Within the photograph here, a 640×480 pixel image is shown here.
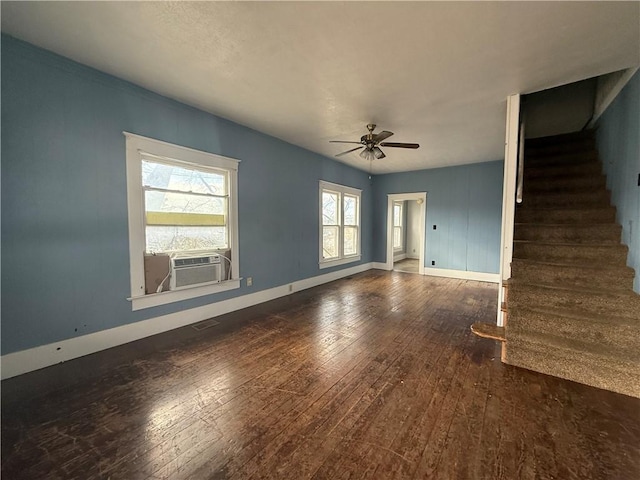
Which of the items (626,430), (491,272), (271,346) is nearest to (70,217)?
(271,346)

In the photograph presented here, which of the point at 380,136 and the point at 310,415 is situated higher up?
the point at 380,136

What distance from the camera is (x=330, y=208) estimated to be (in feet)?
19.8

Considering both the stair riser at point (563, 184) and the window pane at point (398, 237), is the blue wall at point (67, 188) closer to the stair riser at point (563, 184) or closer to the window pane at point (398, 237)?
the stair riser at point (563, 184)

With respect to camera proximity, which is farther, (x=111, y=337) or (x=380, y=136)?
(x=380, y=136)

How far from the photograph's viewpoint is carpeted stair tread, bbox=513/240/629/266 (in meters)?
2.72

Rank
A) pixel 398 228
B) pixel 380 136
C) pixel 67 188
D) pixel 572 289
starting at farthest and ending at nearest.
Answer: pixel 398 228
pixel 380 136
pixel 572 289
pixel 67 188

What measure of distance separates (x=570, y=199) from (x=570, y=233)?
0.65m

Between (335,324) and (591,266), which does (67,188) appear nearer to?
(335,324)

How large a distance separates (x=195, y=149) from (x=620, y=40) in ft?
13.9

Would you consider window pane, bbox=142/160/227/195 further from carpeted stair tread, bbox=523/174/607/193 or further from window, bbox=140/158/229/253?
Answer: carpeted stair tread, bbox=523/174/607/193

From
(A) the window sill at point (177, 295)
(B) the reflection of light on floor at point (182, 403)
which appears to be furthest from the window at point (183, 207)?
(B) the reflection of light on floor at point (182, 403)

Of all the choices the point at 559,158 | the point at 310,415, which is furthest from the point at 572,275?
the point at 310,415

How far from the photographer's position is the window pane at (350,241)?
662cm

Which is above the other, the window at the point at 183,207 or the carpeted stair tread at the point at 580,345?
the window at the point at 183,207
